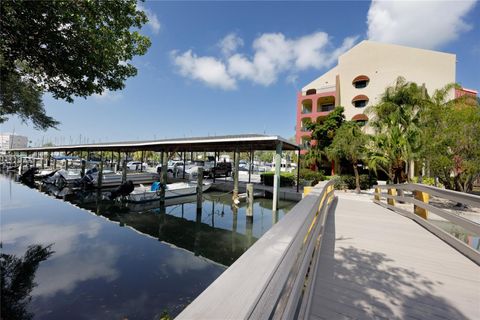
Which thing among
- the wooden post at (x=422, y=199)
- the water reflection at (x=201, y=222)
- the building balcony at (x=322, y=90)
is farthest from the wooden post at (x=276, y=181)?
the building balcony at (x=322, y=90)

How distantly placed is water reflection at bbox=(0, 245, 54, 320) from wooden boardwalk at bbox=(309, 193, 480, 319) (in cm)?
573

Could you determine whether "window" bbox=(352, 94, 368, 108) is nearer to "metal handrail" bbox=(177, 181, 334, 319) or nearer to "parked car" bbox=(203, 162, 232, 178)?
"parked car" bbox=(203, 162, 232, 178)

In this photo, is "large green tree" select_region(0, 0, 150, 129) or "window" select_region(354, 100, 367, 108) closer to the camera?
"large green tree" select_region(0, 0, 150, 129)

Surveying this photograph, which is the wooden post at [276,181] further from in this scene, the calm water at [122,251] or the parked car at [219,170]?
the parked car at [219,170]

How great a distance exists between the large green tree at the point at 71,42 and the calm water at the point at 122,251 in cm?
Answer: 500

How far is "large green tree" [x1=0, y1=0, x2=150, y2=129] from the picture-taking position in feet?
14.9

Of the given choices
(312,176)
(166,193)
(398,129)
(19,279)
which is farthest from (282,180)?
(19,279)

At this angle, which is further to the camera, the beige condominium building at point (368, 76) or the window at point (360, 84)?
the window at point (360, 84)

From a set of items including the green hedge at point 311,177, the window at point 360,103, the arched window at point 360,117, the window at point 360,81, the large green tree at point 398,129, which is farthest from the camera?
the window at point 360,103

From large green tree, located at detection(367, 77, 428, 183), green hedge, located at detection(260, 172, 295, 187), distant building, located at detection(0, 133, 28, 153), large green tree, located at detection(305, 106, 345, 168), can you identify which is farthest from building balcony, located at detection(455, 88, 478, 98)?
distant building, located at detection(0, 133, 28, 153)

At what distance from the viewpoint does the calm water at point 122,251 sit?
4898 mm

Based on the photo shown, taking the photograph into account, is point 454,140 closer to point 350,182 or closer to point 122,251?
point 350,182

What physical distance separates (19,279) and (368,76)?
29406 mm

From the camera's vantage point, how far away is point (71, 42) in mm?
5230
